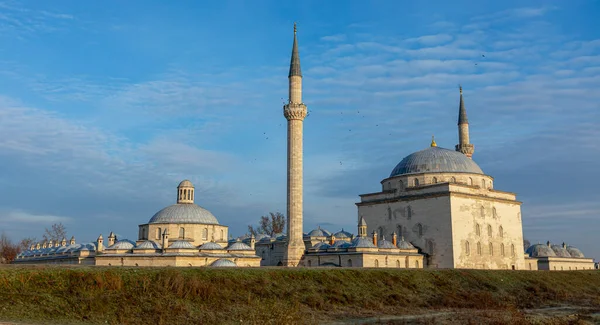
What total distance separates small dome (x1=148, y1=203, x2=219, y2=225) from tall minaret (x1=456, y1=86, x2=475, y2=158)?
24.6 meters

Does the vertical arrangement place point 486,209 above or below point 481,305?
above

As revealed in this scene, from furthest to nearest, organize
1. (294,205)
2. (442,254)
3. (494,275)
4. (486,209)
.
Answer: (486,209), (442,254), (294,205), (494,275)

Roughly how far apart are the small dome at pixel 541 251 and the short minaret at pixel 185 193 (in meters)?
37.3

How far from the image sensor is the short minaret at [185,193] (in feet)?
168

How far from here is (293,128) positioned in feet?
142

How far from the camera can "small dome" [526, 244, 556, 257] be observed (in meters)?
64.7

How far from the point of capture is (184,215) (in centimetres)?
4853

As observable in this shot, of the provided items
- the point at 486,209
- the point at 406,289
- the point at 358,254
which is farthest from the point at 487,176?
the point at 406,289

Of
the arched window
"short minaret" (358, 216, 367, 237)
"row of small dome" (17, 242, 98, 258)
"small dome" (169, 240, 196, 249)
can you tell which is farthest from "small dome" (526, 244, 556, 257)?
"row of small dome" (17, 242, 98, 258)

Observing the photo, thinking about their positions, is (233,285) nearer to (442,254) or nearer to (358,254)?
A: (358,254)

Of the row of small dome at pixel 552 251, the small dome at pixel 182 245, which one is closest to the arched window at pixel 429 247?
the small dome at pixel 182 245

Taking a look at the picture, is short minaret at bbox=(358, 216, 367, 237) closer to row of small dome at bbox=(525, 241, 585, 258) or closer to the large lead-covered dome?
the large lead-covered dome

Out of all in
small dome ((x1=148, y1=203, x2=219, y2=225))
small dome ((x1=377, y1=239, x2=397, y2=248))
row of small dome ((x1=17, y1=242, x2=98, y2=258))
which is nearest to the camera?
small dome ((x1=377, y1=239, x2=397, y2=248))

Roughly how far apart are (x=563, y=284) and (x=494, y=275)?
4756mm
